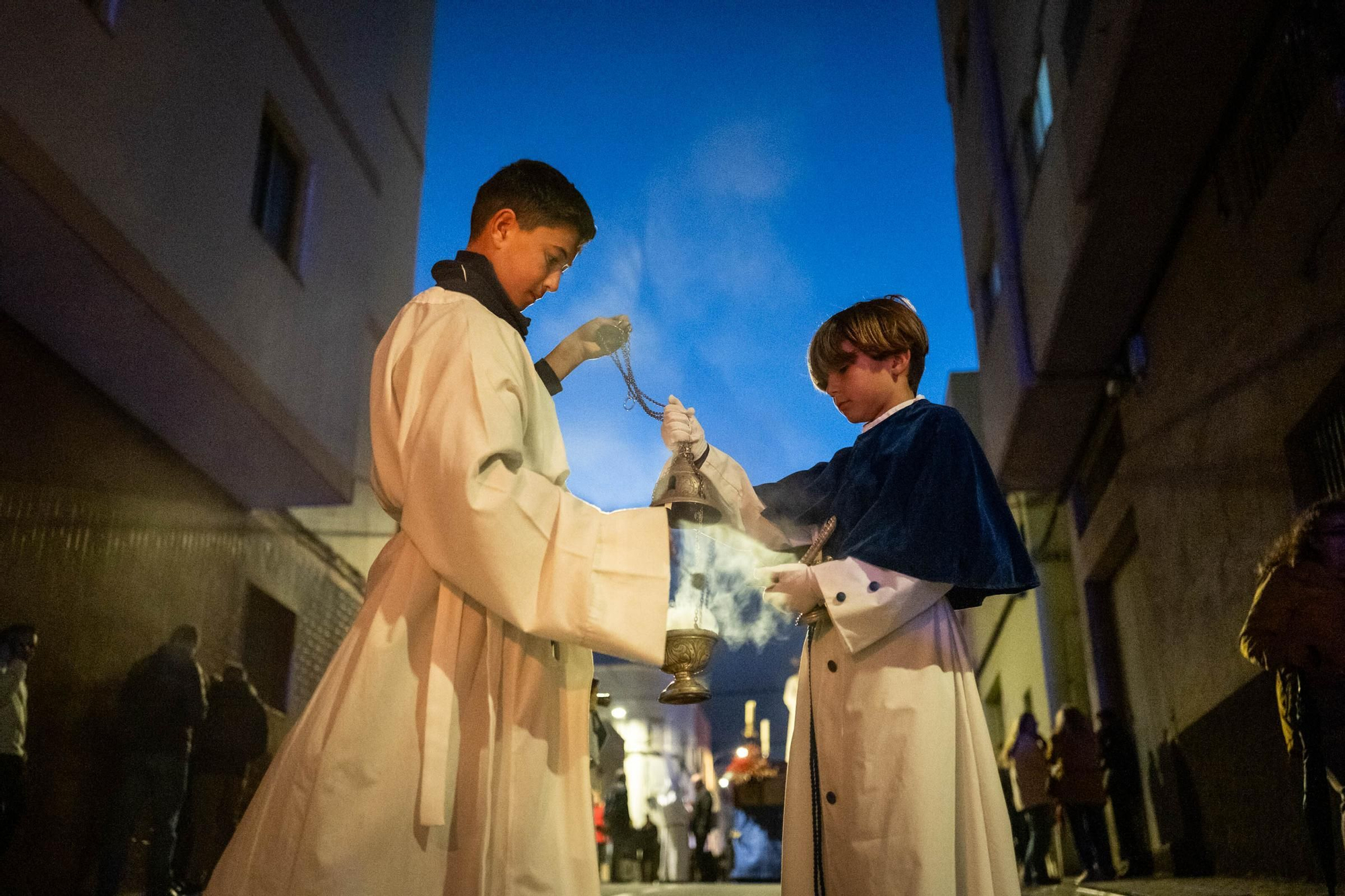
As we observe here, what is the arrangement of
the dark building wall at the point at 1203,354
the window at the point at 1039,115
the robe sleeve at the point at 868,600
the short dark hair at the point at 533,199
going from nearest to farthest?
the robe sleeve at the point at 868,600
the short dark hair at the point at 533,199
the dark building wall at the point at 1203,354
the window at the point at 1039,115

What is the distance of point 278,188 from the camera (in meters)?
11.5

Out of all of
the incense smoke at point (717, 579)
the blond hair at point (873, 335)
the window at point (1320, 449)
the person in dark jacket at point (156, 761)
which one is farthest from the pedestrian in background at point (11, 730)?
the window at point (1320, 449)

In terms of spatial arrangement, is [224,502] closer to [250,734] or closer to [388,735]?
[250,734]

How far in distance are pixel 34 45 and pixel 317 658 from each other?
29.1 ft

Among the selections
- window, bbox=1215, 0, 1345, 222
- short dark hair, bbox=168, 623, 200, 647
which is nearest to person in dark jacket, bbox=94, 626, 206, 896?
short dark hair, bbox=168, 623, 200, 647

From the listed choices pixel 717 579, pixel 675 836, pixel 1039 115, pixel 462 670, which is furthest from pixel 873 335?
pixel 675 836

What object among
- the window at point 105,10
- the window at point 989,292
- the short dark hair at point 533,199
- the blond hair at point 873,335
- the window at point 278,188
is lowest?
the blond hair at point 873,335

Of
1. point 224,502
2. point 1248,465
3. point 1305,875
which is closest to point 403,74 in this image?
point 224,502

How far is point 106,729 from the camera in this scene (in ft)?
29.8

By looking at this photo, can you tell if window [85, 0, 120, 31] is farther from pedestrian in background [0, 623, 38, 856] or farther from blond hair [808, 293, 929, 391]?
blond hair [808, 293, 929, 391]

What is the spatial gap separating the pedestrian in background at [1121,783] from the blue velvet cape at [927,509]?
8.66 m

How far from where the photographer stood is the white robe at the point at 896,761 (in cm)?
232

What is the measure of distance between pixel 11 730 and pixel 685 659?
19.4 ft

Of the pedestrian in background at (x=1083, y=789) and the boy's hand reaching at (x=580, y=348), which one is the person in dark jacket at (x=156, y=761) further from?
the pedestrian in background at (x=1083, y=789)
